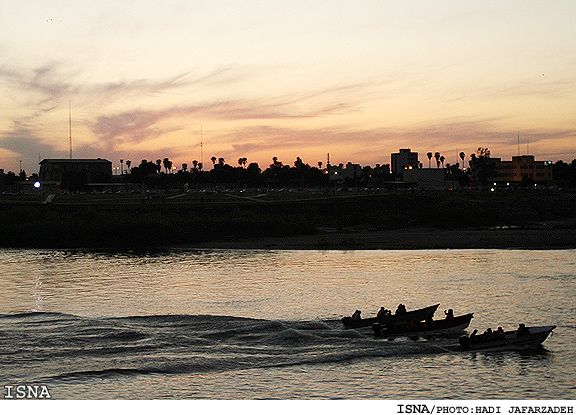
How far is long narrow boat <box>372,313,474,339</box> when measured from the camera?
33.0 metres

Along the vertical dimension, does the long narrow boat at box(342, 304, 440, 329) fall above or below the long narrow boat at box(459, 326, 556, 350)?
above

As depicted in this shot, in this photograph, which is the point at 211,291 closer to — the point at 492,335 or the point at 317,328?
the point at 317,328

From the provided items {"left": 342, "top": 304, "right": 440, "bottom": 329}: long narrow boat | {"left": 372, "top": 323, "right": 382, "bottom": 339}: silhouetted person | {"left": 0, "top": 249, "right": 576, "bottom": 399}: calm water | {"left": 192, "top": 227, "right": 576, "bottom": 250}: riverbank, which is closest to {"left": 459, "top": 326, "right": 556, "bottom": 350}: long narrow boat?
{"left": 0, "top": 249, "right": 576, "bottom": 399}: calm water

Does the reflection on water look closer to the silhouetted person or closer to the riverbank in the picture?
the riverbank

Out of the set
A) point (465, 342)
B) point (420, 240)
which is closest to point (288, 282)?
point (465, 342)

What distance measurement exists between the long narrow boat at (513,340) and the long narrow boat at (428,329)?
2483 mm

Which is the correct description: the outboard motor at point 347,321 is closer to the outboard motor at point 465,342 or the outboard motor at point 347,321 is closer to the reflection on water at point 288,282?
the reflection on water at point 288,282

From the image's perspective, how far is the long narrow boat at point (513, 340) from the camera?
30.2m

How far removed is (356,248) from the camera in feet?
248

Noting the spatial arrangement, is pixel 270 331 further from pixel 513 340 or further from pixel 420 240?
→ pixel 420 240

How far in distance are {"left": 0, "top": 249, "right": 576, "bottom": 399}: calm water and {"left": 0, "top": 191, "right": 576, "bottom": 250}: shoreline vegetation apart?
1917 cm

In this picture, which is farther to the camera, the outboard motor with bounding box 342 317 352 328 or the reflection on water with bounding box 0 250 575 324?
the reflection on water with bounding box 0 250 575 324

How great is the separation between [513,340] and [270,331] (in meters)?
12.7

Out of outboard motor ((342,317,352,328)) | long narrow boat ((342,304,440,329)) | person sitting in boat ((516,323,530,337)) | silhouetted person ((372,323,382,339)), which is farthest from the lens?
outboard motor ((342,317,352,328))
